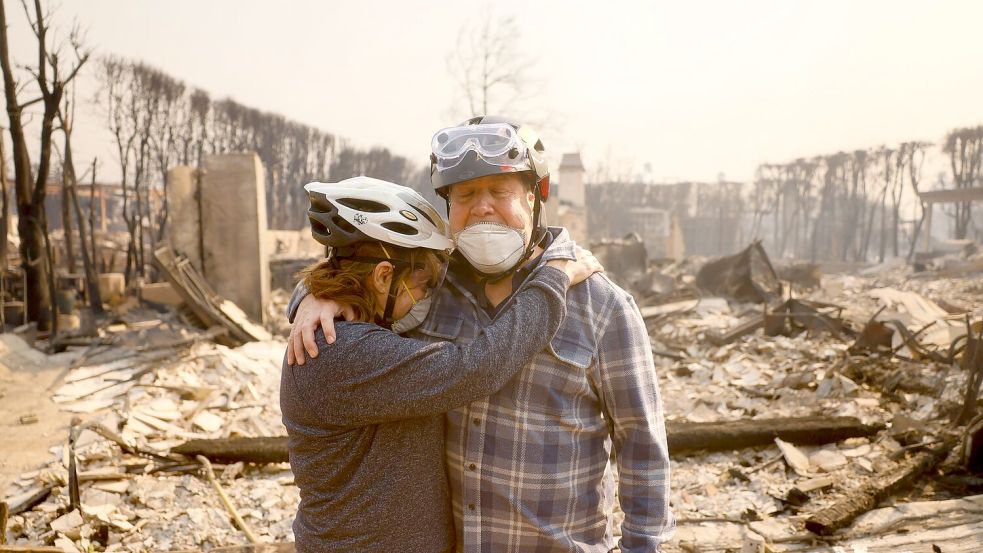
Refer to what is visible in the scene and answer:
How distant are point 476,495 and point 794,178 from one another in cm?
5665

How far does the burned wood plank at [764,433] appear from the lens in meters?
6.52

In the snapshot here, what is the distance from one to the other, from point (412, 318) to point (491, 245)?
385 millimetres

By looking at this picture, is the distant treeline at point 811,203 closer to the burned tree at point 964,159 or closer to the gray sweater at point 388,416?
the burned tree at point 964,159

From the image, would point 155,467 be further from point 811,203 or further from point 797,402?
point 811,203

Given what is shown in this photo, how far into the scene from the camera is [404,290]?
220 cm

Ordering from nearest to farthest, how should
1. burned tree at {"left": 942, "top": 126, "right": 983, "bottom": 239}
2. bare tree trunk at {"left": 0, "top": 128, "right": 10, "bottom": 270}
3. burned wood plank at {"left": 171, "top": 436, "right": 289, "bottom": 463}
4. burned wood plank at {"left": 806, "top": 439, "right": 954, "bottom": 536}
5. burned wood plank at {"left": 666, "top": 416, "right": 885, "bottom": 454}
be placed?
burned wood plank at {"left": 806, "top": 439, "right": 954, "bottom": 536}, burned wood plank at {"left": 171, "top": 436, "right": 289, "bottom": 463}, burned wood plank at {"left": 666, "top": 416, "right": 885, "bottom": 454}, bare tree trunk at {"left": 0, "top": 128, "right": 10, "bottom": 270}, burned tree at {"left": 942, "top": 126, "right": 983, "bottom": 239}

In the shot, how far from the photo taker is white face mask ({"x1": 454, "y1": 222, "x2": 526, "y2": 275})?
2195 mm

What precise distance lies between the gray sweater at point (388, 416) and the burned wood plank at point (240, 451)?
4.52 meters

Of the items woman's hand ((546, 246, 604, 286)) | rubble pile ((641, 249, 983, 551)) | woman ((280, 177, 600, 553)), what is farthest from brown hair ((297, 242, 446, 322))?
rubble pile ((641, 249, 983, 551))

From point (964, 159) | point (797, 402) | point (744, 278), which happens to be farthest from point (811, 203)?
point (797, 402)

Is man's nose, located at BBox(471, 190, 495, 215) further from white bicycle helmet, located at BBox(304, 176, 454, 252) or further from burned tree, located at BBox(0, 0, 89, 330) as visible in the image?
burned tree, located at BBox(0, 0, 89, 330)

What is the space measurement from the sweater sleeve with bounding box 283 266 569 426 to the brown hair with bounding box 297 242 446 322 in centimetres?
14

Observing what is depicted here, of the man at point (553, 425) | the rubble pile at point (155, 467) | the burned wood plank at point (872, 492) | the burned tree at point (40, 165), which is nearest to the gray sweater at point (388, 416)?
the man at point (553, 425)

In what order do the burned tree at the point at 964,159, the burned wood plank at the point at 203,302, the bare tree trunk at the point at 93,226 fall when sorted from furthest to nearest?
the burned tree at the point at 964,159, the bare tree trunk at the point at 93,226, the burned wood plank at the point at 203,302
